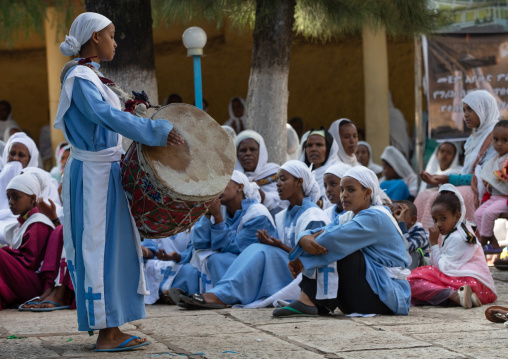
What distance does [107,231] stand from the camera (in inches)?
174

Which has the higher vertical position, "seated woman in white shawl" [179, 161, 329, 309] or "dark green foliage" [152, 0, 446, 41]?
"dark green foliage" [152, 0, 446, 41]

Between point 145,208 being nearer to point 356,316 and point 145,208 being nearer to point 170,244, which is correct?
point 356,316

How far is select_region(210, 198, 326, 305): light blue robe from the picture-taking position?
6148 mm

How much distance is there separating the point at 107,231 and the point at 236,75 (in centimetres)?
1059

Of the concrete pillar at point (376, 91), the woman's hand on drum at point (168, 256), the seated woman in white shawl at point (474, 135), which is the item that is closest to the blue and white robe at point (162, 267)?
the woman's hand on drum at point (168, 256)

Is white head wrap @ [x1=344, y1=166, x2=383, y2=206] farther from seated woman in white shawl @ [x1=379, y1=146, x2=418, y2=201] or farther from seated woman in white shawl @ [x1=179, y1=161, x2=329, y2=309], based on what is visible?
seated woman in white shawl @ [x1=379, y1=146, x2=418, y2=201]

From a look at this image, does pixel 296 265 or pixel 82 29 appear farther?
pixel 296 265

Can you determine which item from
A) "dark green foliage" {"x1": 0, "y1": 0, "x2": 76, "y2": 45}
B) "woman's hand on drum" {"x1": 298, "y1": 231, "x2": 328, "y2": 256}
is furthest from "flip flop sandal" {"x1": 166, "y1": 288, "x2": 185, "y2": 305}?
"dark green foliage" {"x1": 0, "y1": 0, "x2": 76, "y2": 45}

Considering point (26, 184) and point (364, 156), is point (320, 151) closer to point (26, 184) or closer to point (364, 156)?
point (364, 156)

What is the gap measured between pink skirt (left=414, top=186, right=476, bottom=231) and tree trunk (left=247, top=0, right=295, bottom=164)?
144 cm

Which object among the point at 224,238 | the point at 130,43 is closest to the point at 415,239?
the point at 224,238

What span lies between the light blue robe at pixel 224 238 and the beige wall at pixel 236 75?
7467 mm

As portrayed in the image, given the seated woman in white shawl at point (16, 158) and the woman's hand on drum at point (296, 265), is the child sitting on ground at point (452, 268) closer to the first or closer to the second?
the woman's hand on drum at point (296, 265)

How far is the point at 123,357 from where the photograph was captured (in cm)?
420
